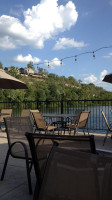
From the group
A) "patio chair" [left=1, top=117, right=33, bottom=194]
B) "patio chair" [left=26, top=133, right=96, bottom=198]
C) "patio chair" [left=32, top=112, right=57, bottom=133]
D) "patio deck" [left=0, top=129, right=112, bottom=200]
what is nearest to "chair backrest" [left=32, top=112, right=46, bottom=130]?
"patio chair" [left=32, top=112, right=57, bottom=133]

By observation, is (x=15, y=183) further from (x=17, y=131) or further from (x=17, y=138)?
(x=17, y=131)

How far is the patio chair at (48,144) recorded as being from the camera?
158 cm

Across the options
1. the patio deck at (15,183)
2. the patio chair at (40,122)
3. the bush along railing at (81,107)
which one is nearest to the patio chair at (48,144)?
the patio deck at (15,183)

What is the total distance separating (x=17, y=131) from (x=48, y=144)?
1.44 meters

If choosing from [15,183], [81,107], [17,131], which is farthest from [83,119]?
[15,183]

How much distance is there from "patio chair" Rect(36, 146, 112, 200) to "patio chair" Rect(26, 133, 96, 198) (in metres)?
0.12

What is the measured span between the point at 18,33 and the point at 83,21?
442 cm

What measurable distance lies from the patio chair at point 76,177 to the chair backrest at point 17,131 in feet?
4.63

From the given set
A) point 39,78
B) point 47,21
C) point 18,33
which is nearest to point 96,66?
point 47,21

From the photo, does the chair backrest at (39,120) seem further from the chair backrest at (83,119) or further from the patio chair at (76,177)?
the patio chair at (76,177)

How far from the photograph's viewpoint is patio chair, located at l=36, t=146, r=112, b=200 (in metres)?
1.34

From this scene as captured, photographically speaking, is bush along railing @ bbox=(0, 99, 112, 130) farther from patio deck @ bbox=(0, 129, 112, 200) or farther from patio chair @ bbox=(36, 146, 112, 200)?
patio chair @ bbox=(36, 146, 112, 200)

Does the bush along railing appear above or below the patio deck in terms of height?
above

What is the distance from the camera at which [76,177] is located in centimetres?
140
